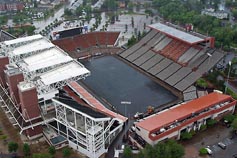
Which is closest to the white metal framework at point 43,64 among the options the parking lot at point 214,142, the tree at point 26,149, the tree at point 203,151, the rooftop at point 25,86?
the rooftop at point 25,86

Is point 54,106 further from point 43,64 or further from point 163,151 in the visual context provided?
point 163,151

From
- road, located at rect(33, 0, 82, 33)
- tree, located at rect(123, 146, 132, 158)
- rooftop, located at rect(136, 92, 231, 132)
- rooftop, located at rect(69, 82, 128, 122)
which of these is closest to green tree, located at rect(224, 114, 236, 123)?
rooftop, located at rect(136, 92, 231, 132)

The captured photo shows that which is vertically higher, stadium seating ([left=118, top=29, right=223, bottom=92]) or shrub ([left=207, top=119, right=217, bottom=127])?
stadium seating ([left=118, top=29, right=223, bottom=92])

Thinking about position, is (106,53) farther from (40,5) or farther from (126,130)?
(40,5)

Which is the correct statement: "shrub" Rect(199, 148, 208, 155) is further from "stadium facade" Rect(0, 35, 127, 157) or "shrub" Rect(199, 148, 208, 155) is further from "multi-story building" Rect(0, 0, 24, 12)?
"multi-story building" Rect(0, 0, 24, 12)

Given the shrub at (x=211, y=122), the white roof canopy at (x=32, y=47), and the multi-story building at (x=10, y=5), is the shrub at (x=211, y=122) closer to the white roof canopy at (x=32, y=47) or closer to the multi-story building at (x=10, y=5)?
the white roof canopy at (x=32, y=47)

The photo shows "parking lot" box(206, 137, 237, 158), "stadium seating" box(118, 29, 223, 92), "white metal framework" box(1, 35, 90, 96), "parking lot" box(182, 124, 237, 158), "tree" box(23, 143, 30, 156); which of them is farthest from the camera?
"stadium seating" box(118, 29, 223, 92)
